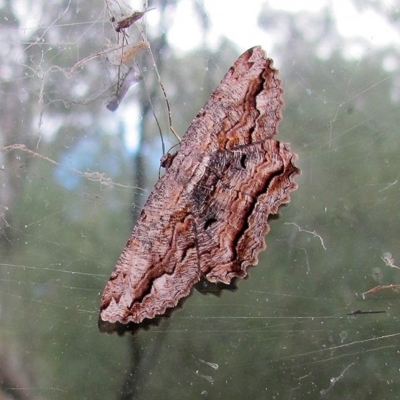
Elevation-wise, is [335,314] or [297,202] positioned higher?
[297,202]

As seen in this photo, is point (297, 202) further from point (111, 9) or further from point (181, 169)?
point (111, 9)

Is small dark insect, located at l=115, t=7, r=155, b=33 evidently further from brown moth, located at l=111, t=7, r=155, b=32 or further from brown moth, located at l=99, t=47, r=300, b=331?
brown moth, located at l=99, t=47, r=300, b=331

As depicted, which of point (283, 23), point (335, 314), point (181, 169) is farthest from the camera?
point (283, 23)

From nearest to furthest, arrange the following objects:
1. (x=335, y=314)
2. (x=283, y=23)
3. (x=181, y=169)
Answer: (x=181, y=169) < (x=335, y=314) < (x=283, y=23)

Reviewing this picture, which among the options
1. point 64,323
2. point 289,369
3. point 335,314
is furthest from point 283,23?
point 64,323

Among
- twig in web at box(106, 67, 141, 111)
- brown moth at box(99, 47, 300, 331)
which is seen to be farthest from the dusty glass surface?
brown moth at box(99, 47, 300, 331)

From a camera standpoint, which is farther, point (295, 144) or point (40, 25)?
point (40, 25)

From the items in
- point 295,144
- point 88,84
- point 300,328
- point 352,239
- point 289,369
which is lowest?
point 289,369

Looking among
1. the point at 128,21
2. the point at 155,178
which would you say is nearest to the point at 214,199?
the point at 155,178

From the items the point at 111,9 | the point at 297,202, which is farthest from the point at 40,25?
the point at 297,202
